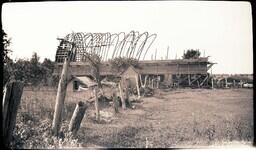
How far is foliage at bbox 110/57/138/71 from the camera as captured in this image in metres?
5.61

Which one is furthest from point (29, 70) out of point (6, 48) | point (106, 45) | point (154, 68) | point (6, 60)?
point (154, 68)

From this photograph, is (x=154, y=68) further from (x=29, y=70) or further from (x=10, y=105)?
(x=10, y=105)

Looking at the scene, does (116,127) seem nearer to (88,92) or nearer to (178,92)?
(88,92)

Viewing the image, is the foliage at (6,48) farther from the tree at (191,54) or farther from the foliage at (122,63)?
the tree at (191,54)

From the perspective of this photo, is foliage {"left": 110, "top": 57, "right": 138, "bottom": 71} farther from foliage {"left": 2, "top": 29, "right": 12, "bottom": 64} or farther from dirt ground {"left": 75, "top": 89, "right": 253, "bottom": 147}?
foliage {"left": 2, "top": 29, "right": 12, "bottom": 64}

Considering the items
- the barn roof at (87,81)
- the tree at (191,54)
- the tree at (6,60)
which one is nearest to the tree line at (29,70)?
the tree at (6,60)

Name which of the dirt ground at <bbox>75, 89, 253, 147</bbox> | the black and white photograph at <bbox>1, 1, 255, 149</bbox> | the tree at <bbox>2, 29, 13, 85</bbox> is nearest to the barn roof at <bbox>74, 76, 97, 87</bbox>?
the black and white photograph at <bbox>1, 1, 255, 149</bbox>

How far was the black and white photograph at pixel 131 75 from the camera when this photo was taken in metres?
5.44

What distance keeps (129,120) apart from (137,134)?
0.86ft

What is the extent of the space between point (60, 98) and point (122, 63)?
1.17 m

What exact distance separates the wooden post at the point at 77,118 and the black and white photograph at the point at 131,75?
0.02 meters

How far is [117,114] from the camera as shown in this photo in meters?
5.64

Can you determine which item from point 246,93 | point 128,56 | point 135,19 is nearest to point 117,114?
point 128,56

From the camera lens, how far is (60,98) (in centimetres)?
554
